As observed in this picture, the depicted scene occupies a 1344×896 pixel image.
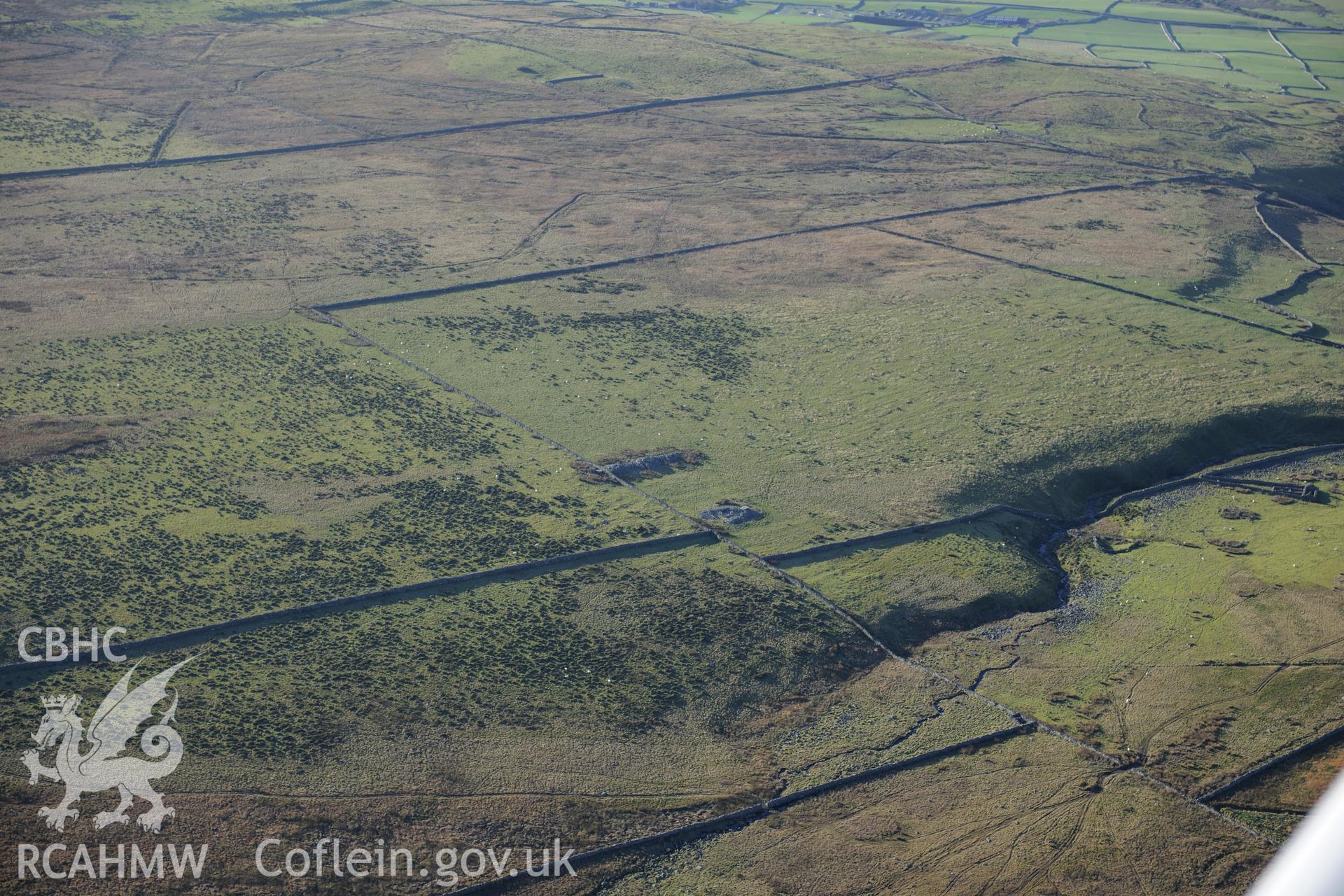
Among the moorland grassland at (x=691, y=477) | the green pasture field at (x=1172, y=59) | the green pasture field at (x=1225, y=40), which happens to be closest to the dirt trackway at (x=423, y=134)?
the moorland grassland at (x=691, y=477)

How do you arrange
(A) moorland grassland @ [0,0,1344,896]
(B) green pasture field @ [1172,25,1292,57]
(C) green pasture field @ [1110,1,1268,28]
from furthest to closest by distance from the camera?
(C) green pasture field @ [1110,1,1268,28] < (B) green pasture field @ [1172,25,1292,57] < (A) moorland grassland @ [0,0,1344,896]

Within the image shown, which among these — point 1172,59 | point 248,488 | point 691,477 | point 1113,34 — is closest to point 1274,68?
point 1172,59

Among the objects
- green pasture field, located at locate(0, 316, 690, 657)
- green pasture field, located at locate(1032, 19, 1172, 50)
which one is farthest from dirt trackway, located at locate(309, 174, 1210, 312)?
green pasture field, located at locate(1032, 19, 1172, 50)

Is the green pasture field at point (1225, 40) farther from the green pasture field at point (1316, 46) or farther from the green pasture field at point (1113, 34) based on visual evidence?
the green pasture field at point (1113, 34)

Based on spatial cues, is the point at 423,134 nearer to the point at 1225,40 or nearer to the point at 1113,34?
the point at 1113,34

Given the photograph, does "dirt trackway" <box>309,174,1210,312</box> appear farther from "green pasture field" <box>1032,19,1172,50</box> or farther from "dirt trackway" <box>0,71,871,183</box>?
"green pasture field" <box>1032,19,1172,50</box>
